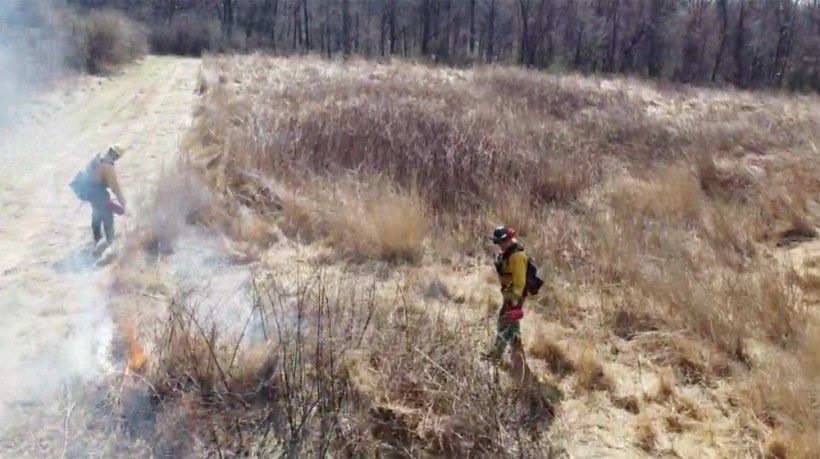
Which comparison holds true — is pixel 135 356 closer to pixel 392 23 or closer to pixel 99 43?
pixel 99 43

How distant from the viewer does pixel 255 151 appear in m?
8.36

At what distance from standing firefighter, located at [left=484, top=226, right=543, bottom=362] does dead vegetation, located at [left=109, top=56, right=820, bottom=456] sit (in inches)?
9.2

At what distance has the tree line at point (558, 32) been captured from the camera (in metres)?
39.8

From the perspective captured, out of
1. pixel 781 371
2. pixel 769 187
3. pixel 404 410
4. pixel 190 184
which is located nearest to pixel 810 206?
pixel 769 187

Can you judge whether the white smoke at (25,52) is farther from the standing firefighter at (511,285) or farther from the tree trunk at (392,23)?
the tree trunk at (392,23)

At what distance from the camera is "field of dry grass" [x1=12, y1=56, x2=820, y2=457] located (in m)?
3.58

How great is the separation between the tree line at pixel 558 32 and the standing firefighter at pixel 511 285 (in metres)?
34.4

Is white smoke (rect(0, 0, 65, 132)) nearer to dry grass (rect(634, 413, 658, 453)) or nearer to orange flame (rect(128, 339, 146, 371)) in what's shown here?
orange flame (rect(128, 339, 146, 371))

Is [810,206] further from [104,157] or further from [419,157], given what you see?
[104,157]

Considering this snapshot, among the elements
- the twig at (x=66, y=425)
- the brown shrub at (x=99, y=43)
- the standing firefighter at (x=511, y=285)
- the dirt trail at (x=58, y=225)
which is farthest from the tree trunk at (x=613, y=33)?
the twig at (x=66, y=425)

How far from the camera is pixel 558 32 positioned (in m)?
43.1

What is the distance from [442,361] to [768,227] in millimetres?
5488

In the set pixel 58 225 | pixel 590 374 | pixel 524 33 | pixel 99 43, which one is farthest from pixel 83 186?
pixel 524 33

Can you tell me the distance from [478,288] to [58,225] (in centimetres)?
452
